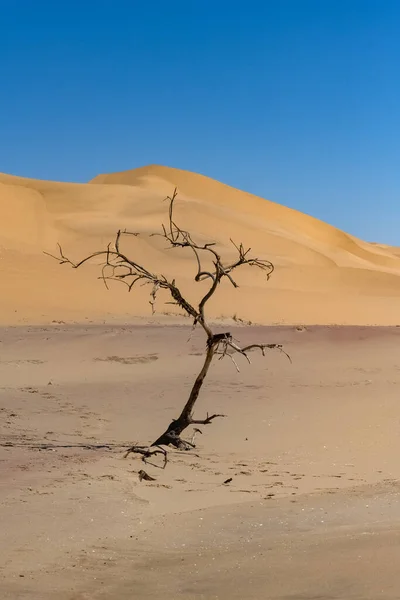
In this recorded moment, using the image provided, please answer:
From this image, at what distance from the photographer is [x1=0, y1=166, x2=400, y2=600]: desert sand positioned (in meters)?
4.84

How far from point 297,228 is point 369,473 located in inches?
2063

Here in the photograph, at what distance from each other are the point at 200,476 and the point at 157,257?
28775 millimetres

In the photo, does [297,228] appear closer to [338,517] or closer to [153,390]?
[153,390]

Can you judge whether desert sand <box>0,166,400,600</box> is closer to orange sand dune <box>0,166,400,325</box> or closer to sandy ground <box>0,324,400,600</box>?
sandy ground <box>0,324,400,600</box>

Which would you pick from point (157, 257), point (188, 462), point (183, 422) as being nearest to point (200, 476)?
point (188, 462)

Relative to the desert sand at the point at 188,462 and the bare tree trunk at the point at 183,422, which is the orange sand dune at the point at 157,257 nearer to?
the desert sand at the point at 188,462

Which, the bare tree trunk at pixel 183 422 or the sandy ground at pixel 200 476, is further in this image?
the bare tree trunk at pixel 183 422

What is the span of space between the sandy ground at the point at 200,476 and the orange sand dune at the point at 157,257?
884 centimetres

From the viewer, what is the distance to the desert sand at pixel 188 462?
4844mm

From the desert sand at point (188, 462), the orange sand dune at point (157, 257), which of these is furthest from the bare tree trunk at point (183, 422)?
the orange sand dune at point (157, 257)

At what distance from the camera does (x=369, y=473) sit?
27.8ft

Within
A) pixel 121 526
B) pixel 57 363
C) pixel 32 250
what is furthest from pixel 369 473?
pixel 32 250

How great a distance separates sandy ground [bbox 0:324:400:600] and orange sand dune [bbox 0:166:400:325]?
884 centimetres

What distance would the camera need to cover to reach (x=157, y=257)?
36.8 meters
